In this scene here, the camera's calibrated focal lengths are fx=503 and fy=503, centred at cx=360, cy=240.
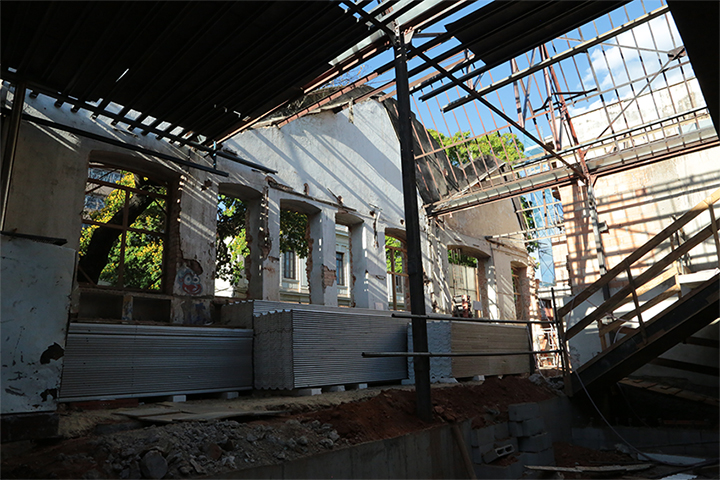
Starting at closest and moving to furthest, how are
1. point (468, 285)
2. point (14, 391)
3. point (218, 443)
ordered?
point (14, 391), point (218, 443), point (468, 285)

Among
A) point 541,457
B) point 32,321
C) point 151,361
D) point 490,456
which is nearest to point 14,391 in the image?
point 32,321

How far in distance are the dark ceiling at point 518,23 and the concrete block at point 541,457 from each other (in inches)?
249

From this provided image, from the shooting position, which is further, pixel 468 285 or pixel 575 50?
pixel 468 285

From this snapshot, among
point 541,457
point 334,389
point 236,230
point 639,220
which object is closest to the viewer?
point 541,457

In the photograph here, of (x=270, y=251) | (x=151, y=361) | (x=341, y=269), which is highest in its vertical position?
(x=341, y=269)

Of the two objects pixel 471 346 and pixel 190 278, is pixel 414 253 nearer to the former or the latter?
pixel 471 346

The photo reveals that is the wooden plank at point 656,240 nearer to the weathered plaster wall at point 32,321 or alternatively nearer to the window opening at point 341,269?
the weathered plaster wall at point 32,321

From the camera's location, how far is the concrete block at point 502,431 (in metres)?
7.58

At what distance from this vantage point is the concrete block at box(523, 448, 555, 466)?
7.40 metres

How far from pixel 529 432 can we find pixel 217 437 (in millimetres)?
5030

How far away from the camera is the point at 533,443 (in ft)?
25.1

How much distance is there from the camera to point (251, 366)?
8.78 m

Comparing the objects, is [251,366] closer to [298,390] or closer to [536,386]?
[298,390]

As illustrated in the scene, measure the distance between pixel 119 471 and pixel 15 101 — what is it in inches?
228
